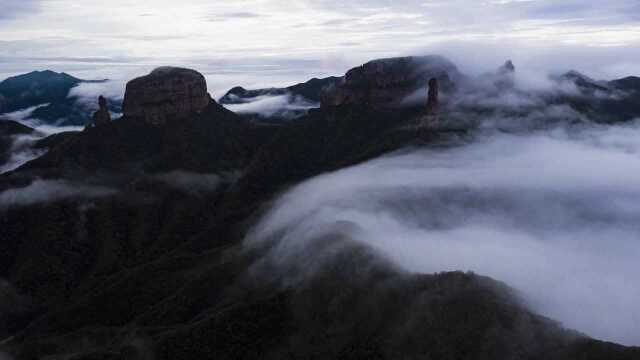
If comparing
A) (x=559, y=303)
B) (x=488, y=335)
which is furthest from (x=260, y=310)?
(x=559, y=303)

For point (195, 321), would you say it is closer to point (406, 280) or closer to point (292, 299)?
point (292, 299)

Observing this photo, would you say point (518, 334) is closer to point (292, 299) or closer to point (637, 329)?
point (637, 329)

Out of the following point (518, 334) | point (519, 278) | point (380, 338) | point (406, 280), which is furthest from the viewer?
point (519, 278)

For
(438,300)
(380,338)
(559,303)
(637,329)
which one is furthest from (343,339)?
(637,329)

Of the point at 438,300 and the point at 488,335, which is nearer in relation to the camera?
the point at 488,335

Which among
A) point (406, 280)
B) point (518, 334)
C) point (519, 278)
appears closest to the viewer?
point (518, 334)

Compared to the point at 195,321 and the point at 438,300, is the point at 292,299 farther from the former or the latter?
the point at 438,300

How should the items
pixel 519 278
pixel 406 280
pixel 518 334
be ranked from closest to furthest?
1. pixel 518 334
2. pixel 406 280
3. pixel 519 278

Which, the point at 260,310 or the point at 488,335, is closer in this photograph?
the point at 488,335
